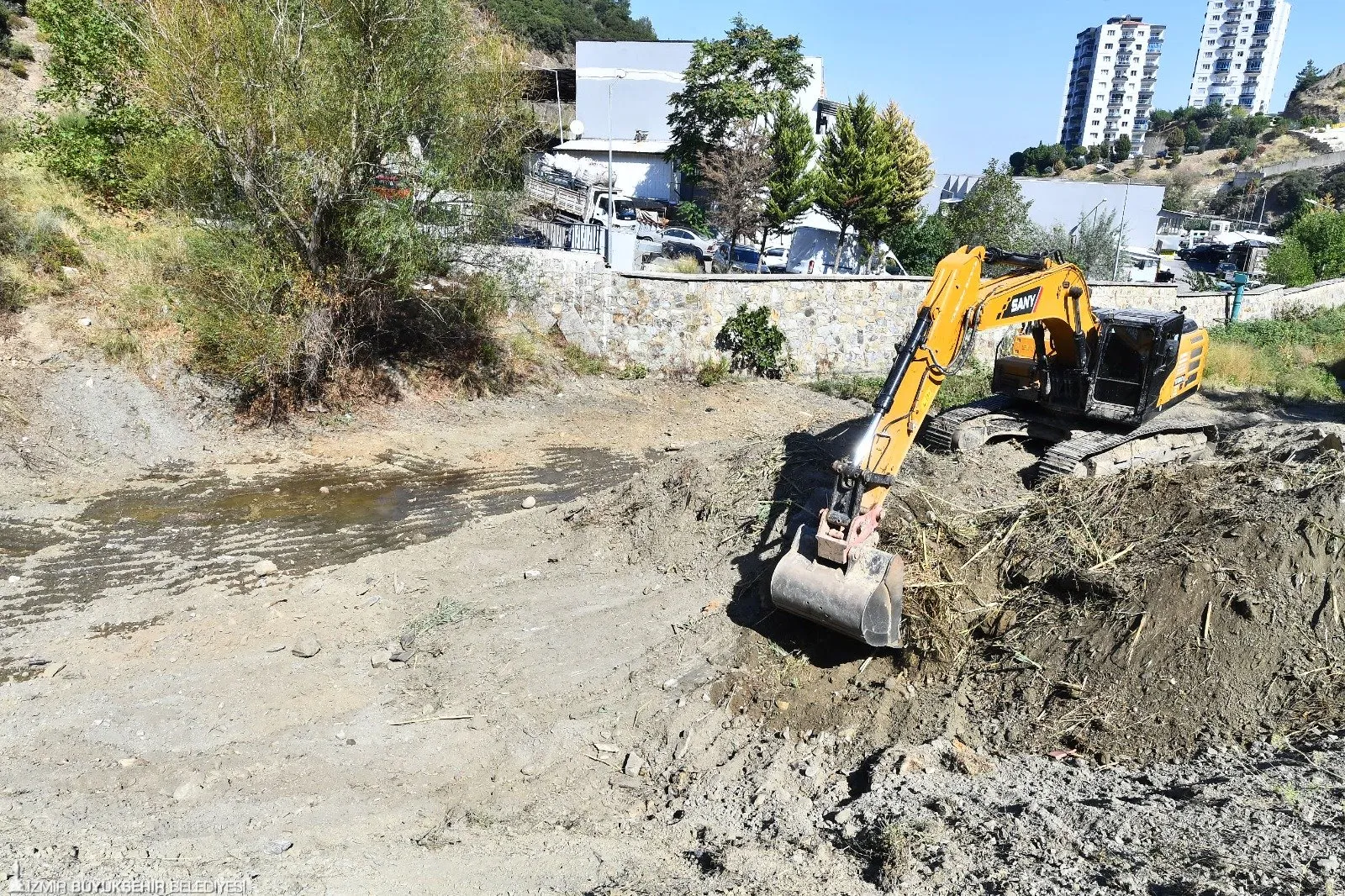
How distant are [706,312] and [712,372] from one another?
1.32m

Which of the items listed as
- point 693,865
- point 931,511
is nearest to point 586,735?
point 693,865

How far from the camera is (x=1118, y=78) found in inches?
5320

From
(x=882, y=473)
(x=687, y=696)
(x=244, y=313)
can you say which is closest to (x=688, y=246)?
(x=244, y=313)

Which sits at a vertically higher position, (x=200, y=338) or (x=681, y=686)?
(x=200, y=338)

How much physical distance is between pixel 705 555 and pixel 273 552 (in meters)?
4.65

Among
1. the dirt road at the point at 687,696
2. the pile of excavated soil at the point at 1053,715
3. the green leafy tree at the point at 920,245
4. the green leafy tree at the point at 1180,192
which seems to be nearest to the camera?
the pile of excavated soil at the point at 1053,715

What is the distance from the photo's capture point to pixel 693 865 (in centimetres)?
492

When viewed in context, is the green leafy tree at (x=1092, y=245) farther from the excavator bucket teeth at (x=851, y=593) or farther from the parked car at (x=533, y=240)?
the excavator bucket teeth at (x=851, y=593)

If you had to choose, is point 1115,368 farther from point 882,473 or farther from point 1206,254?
point 1206,254

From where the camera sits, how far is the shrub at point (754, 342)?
1808cm

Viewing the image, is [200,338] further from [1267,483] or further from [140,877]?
[1267,483]

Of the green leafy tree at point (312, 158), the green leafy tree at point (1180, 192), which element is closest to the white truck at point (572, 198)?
the green leafy tree at point (312, 158)

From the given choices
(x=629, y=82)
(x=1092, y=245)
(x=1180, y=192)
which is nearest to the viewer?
(x=1092, y=245)

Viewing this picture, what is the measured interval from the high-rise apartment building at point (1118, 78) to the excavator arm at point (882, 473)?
144753 mm
